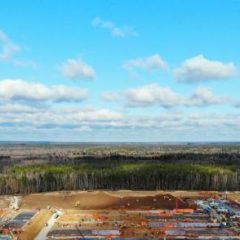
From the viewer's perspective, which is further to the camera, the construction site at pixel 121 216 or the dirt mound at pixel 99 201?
the dirt mound at pixel 99 201

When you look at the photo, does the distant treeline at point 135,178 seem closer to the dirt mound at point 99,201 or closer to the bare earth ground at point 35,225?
the dirt mound at point 99,201

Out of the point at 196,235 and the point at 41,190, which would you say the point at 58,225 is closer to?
the point at 196,235

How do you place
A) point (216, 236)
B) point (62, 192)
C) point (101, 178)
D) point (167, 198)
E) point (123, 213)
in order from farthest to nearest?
point (101, 178), point (62, 192), point (167, 198), point (123, 213), point (216, 236)

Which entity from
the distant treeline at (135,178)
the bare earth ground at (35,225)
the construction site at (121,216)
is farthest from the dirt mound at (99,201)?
the distant treeline at (135,178)

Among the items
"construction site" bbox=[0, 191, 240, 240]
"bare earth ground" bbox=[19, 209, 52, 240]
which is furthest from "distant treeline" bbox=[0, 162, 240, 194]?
"bare earth ground" bbox=[19, 209, 52, 240]

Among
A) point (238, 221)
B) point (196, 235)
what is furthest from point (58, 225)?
point (238, 221)

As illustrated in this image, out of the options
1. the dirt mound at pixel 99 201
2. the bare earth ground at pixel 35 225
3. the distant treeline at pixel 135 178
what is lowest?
the bare earth ground at pixel 35 225

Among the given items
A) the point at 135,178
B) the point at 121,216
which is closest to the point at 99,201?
the point at 121,216

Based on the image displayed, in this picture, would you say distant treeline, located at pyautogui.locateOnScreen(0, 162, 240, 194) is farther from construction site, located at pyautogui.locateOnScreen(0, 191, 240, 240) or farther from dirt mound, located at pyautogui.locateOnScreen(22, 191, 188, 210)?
dirt mound, located at pyautogui.locateOnScreen(22, 191, 188, 210)

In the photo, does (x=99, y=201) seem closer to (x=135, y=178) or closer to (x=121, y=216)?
(x=121, y=216)
